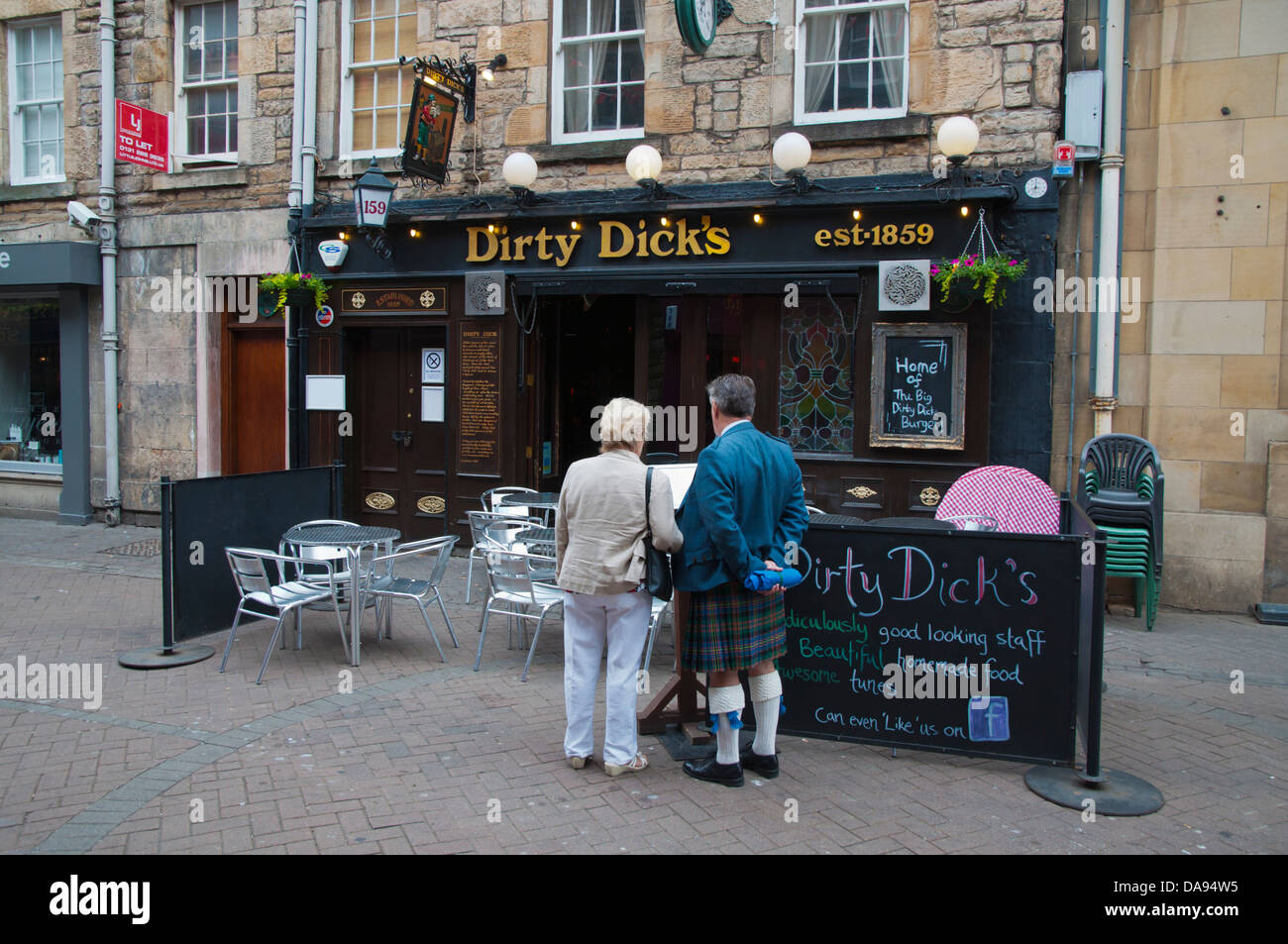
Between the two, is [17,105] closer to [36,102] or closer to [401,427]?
[36,102]

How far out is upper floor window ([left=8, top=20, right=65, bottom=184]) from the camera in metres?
12.8

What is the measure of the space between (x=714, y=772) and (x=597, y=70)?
7.89 meters

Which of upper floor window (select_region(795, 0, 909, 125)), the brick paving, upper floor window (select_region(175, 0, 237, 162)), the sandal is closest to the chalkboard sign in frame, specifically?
upper floor window (select_region(795, 0, 909, 125))

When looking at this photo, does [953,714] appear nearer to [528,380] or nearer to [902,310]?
[902,310]

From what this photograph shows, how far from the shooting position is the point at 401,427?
11.1m

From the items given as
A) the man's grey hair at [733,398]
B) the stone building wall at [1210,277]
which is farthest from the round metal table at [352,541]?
the stone building wall at [1210,277]

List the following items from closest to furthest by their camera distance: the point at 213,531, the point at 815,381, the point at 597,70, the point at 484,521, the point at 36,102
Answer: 1. the point at 213,531
2. the point at 484,521
3. the point at 815,381
4. the point at 597,70
5. the point at 36,102

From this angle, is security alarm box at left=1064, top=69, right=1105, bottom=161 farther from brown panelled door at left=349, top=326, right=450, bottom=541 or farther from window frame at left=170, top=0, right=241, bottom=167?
window frame at left=170, top=0, right=241, bottom=167

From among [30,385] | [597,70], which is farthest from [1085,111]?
[30,385]

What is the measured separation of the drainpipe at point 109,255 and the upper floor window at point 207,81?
845mm

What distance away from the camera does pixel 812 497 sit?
9242mm

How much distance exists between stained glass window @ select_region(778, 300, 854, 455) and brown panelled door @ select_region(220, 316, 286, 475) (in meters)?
5.98

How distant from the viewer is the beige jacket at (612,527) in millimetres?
4504
